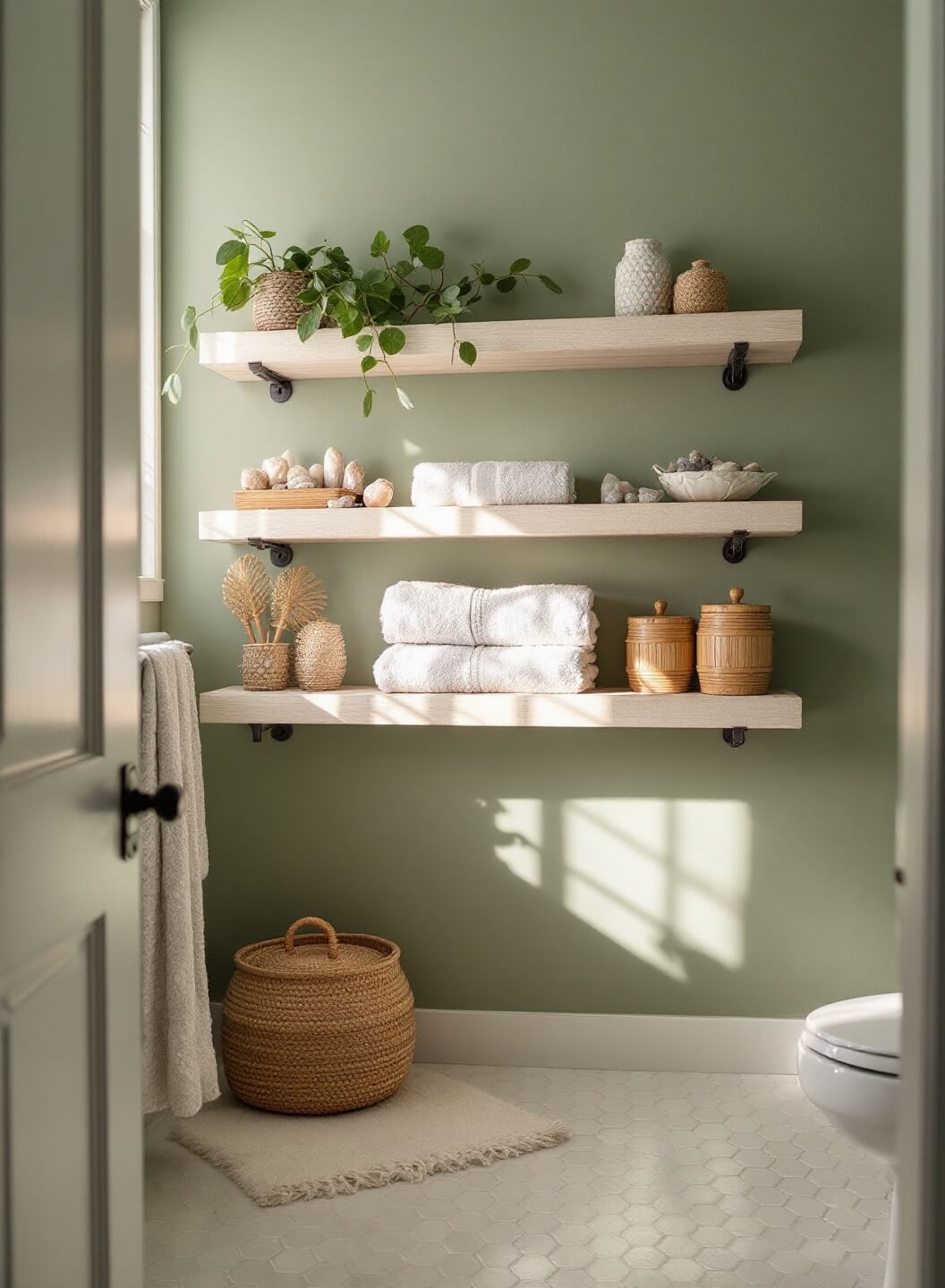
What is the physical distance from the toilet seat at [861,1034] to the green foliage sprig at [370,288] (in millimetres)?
1502

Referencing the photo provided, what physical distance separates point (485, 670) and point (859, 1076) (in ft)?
3.84

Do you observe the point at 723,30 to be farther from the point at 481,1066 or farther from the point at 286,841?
the point at 481,1066

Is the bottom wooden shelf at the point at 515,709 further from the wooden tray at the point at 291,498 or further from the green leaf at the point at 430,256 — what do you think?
the green leaf at the point at 430,256

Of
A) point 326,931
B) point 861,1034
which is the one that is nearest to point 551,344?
point 326,931

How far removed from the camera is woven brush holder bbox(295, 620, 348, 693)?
9.14 ft

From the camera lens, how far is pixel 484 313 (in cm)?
286

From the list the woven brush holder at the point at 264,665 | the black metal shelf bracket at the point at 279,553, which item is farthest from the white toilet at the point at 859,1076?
the black metal shelf bracket at the point at 279,553

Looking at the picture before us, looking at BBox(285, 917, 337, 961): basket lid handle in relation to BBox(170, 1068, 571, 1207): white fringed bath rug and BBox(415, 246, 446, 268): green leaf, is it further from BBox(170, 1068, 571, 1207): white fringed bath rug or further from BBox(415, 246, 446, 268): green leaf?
BBox(415, 246, 446, 268): green leaf

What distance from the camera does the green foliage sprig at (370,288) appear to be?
267 cm

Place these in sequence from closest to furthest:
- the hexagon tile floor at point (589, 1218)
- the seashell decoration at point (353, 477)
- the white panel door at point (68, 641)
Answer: the white panel door at point (68, 641), the hexagon tile floor at point (589, 1218), the seashell decoration at point (353, 477)

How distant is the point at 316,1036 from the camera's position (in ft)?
8.43

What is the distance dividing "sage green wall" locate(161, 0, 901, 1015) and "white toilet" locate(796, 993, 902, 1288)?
917mm

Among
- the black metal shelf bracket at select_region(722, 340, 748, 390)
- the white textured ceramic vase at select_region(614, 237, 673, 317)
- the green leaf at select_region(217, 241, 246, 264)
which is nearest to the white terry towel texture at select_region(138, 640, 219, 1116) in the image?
the green leaf at select_region(217, 241, 246, 264)

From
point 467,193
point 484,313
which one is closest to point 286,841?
point 484,313
